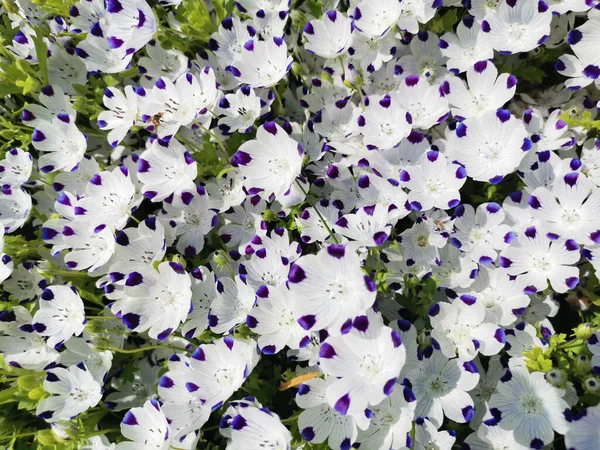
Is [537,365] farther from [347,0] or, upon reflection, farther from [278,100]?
[347,0]

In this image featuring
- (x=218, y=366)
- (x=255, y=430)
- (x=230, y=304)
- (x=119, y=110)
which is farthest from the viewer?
(x=119, y=110)

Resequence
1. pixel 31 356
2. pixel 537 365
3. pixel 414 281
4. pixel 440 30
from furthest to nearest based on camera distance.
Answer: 1. pixel 440 30
2. pixel 31 356
3. pixel 414 281
4. pixel 537 365

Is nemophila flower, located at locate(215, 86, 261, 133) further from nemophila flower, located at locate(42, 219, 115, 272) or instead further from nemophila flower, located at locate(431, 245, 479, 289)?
nemophila flower, located at locate(431, 245, 479, 289)

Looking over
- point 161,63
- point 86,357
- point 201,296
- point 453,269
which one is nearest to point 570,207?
point 453,269

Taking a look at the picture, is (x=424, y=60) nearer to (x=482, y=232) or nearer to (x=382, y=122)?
(x=382, y=122)

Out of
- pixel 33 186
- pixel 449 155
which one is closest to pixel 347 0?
pixel 449 155

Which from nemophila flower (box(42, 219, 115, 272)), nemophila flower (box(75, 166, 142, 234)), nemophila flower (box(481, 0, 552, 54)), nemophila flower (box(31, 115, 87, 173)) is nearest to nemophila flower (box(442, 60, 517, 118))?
nemophila flower (box(481, 0, 552, 54))
